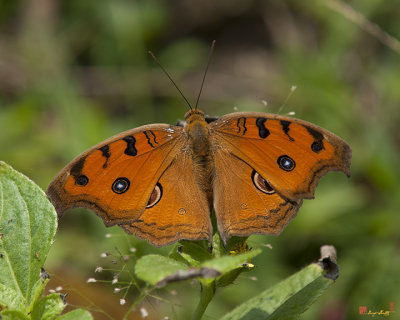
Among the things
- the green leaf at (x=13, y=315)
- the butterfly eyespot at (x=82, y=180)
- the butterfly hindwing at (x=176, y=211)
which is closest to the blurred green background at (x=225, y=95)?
the butterfly hindwing at (x=176, y=211)

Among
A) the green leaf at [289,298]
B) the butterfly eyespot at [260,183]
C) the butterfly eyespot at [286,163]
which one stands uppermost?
the butterfly eyespot at [286,163]

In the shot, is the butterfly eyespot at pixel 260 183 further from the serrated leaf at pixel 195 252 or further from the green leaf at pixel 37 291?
the green leaf at pixel 37 291

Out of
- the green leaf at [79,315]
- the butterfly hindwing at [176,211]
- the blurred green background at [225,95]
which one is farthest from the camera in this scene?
the blurred green background at [225,95]

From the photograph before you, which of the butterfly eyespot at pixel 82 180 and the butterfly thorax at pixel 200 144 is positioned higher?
the butterfly thorax at pixel 200 144

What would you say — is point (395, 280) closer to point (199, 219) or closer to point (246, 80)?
point (199, 219)

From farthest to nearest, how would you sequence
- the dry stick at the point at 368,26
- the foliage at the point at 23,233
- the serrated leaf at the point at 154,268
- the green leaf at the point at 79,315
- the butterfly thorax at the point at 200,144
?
1. the dry stick at the point at 368,26
2. the butterfly thorax at the point at 200,144
3. the foliage at the point at 23,233
4. the green leaf at the point at 79,315
5. the serrated leaf at the point at 154,268

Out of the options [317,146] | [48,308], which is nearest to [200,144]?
[317,146]

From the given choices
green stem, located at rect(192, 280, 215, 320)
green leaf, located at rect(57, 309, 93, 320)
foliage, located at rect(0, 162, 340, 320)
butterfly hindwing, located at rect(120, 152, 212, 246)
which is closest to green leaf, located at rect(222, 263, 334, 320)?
foliage, located at rect(0, 162, 340, 320)
